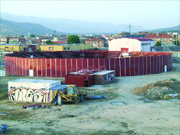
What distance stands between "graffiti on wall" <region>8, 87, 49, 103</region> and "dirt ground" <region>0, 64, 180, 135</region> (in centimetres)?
78

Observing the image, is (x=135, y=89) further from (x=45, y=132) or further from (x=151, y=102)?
(x=45, y=132)

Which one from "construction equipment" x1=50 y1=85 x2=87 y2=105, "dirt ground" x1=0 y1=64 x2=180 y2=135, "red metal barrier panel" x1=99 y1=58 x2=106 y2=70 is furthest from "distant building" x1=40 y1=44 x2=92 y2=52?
"construction equipment" x1=50 y1=85 x2=87 y2=105

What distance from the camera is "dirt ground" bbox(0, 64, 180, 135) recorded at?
15000 mm

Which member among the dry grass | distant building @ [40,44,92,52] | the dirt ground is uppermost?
distant building @ [40,44,92,52]

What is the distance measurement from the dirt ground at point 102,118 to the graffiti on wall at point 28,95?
78 cm

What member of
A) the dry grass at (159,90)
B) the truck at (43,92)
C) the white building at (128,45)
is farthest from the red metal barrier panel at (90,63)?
the white building at (128,45)

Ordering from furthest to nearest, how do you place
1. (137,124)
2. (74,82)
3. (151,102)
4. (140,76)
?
(140,76) → (74,82) → (151,102) → (137,124)

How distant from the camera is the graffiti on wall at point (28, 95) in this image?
21.4 metres

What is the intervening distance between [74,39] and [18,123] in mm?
81663

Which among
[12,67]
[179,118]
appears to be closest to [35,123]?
A: [179,118]

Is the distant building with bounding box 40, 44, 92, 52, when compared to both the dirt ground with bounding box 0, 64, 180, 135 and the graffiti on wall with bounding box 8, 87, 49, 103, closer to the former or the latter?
the dirt ground with bounding box 0, 64, 180, 135

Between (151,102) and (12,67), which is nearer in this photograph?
(151,102)

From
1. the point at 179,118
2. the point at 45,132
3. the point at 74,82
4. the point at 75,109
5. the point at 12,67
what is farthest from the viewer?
the point at 12,67

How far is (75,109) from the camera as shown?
19438 millimetres
